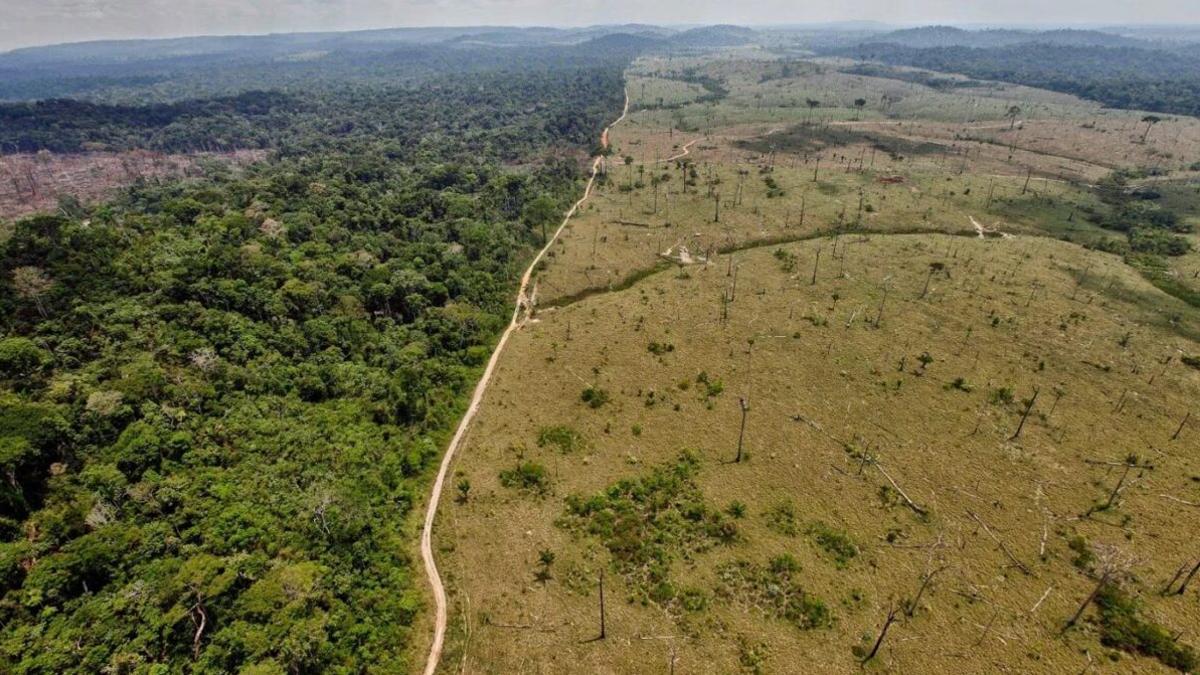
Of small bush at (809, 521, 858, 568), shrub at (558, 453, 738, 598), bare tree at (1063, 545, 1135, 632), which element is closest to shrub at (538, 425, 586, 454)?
shrub at (558, 453, 738, 598)

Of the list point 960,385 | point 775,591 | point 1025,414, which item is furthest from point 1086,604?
point 960,385

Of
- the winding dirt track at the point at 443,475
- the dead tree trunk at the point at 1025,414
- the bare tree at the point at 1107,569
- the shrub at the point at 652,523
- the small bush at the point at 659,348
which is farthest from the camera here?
the small bush at the point at 659,348

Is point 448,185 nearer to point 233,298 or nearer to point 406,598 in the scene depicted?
point 233,298

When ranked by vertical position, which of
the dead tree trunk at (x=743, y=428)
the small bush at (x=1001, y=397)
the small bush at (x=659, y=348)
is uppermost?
the small bush at (x=659, y=348)

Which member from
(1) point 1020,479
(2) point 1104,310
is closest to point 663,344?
(1) point 1020,479

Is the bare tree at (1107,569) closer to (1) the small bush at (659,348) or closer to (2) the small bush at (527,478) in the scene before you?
(2) the small bush at (527,478)

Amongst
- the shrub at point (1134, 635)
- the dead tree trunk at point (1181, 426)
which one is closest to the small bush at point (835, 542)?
the shrub at point (1134, 635)
